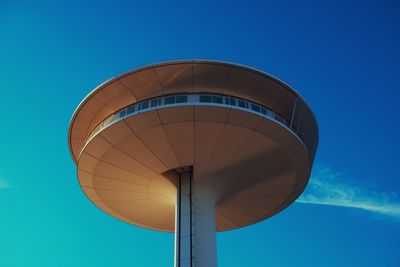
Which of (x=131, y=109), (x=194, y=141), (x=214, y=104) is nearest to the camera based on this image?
(x=214, y=104)

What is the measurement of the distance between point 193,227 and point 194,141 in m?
4.94

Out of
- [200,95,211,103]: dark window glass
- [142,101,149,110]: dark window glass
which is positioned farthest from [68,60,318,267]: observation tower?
[200,95,211,103]: dark window glass

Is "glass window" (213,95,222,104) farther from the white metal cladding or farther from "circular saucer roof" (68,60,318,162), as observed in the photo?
"circular saucer roof" (68,60,318,162)

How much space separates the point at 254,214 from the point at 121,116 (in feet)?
42.2

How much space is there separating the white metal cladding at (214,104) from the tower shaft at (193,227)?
18.6 ft

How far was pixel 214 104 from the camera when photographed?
2256cm

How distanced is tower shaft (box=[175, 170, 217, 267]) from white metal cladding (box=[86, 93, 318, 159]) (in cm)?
568

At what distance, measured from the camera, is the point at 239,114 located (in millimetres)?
22844

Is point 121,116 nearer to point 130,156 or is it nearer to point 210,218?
point 130,156

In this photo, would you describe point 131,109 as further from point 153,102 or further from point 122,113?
point 153,102

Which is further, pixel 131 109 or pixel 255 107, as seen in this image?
pixel 255 107

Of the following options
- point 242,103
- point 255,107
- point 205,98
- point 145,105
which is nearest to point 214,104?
point 205,98

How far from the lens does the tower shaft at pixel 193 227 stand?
24.2 meters

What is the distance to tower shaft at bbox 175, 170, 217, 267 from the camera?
79.4 ft
